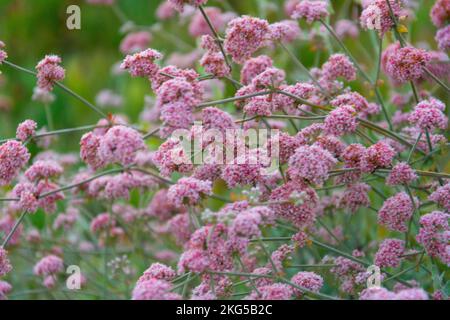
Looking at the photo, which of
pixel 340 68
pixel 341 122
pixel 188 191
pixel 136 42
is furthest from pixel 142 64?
pixel 136 42

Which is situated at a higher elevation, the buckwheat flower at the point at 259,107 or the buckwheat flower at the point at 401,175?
the buckwheat flower at the point at 259,107

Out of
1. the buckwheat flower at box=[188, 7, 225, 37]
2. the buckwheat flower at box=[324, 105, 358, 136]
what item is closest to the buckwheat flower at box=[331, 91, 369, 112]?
the buckwheat flower at box=[324, 105, 358, 136]

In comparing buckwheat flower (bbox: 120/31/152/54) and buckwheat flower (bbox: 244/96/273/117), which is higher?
buckwheat flower (bbox: 120/31/152/54)

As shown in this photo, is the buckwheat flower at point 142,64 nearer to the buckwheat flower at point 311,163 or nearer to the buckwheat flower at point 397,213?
the buckwheat flower at point 311,163

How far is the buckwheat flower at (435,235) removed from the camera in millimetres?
1297

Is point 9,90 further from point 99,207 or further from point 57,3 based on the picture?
point 99,207

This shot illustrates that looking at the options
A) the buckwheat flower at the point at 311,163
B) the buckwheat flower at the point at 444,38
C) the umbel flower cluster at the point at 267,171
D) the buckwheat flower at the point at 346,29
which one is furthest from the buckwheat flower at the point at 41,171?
the buckwheat flower at the point at 346,29

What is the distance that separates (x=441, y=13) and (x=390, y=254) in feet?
2.42

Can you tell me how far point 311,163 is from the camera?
50.1 inches

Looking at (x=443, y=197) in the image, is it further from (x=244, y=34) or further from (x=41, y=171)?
(x=41, y=171)

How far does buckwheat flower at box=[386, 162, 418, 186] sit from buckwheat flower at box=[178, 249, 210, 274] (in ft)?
1.38

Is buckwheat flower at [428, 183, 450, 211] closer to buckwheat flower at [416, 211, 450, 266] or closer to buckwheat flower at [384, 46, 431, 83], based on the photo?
buckwheat flower at [416, 211, 450, 266]

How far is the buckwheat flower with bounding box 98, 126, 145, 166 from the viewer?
1222mm

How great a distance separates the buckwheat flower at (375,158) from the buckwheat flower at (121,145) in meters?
0.44
